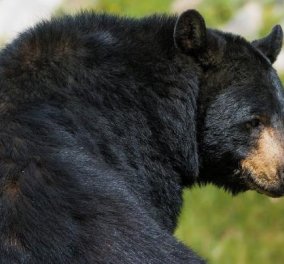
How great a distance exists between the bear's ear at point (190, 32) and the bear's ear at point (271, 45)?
0.75 m

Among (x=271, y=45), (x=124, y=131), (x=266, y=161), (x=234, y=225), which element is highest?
(x=234, y=225)

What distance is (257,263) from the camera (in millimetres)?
12281

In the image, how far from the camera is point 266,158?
6.31 m

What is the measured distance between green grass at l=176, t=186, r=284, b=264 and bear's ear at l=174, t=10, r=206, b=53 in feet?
21.5

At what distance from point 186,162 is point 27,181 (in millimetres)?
1587

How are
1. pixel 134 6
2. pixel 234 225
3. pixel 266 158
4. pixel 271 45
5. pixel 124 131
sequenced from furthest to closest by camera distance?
pixel 134 6 < pixel 234 225 < pixel 271 45 < pixel 266 158 < pixel 124 131

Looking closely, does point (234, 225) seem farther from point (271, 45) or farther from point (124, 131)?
point (124, 131)

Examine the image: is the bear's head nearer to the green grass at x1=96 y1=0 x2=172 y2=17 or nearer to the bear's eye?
the bear's eye

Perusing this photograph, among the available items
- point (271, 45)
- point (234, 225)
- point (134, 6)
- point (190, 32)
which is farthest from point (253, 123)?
point (134, 6)

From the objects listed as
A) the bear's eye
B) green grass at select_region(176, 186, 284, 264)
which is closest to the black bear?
the bear's eye

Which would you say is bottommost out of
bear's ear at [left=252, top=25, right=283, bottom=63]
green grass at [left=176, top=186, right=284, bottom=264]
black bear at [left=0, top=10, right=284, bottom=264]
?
black bear at [left=0, top=10, right=284, bottom=264]

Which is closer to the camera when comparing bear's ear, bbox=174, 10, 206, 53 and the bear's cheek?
bear's ear, bbox=174, 10, 206, 53

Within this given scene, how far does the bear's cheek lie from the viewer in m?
6.28

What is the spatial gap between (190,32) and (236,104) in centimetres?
59
